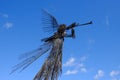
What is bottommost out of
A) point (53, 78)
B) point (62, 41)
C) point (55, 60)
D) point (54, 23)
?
point (53, 78)

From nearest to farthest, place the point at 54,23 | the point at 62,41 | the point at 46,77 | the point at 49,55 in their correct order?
the point at 46,77 < the point at 49,55 < the point at 62,41 < the point at 54,23

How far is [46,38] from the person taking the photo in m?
12.1

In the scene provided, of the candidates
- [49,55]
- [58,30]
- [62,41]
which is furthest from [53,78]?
[58,30]

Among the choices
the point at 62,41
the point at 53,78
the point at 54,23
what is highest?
the point at 54,23

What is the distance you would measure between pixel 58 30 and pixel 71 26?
61cm

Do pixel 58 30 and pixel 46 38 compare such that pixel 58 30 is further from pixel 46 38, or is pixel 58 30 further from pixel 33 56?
pixel 33 56

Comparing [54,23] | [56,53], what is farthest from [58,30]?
[56,53]

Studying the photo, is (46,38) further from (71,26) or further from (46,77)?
(46,77)

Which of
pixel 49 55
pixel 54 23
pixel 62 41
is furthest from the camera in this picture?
pixel 54 23

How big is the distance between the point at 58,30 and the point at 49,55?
69.4 inches

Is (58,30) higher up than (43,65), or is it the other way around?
(58,30)

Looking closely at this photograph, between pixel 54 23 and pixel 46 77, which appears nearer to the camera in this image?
pixel 46 77

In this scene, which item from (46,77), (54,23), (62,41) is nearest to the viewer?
(46,77)

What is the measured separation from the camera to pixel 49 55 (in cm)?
1085
